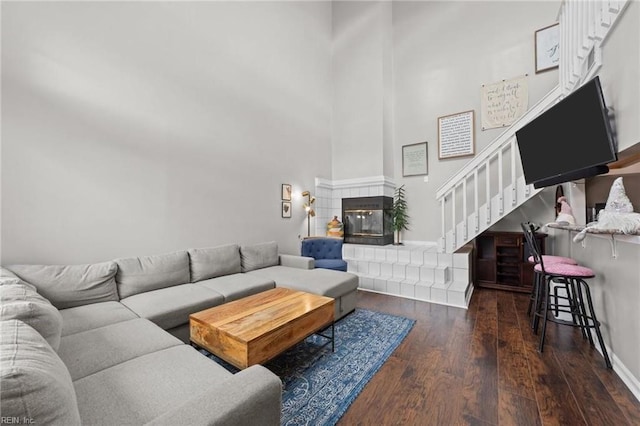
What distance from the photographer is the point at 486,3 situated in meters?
4.39

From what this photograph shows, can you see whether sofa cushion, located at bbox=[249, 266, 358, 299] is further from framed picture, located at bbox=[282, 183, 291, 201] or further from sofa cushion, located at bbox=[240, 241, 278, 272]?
framed picture, located at bbox=[282, 183, 291, 201]

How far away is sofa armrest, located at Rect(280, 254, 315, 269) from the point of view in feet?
11.3

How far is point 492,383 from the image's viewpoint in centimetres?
177

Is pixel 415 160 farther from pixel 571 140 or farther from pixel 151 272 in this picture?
pixel 151 272

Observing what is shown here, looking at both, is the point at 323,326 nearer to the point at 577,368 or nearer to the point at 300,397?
the point at 300,397

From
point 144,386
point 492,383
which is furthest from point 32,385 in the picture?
point 492,383

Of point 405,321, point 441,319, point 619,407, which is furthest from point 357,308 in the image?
point 619,407

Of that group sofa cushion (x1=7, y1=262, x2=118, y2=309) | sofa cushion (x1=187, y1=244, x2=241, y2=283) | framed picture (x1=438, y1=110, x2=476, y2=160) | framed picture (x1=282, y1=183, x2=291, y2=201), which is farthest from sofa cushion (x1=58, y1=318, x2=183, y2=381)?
framed picture (x1=438, y1=110, x2=476, y2=160)

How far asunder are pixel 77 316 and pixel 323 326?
1.81m

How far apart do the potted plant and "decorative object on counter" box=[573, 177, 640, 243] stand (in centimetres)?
308

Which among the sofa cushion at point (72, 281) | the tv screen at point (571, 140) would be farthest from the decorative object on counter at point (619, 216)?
the sofa cushion at point (72, 281)

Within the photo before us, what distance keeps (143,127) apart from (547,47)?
18.7ft

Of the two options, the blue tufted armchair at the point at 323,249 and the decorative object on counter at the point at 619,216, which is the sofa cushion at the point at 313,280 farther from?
the decorative object on counter at the point at 619,216

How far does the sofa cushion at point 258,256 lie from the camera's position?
3.32m
